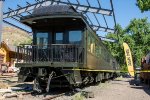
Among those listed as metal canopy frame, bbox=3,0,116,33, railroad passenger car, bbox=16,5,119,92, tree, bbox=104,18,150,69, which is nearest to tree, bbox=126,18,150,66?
tree, bbox=104,18,150,69

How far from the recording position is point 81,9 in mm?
27734

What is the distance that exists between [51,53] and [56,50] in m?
0.26

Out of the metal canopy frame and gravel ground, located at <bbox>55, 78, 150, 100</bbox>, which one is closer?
gravel ground, located at <bbox>55, 78, 150, 100</bbox>

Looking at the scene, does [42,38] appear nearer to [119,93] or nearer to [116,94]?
[116,94]

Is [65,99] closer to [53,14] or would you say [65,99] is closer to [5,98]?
[5,98]

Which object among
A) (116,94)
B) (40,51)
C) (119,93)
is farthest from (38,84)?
(119,93)

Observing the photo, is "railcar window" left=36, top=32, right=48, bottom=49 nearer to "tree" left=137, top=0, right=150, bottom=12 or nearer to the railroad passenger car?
the railroad passenger car

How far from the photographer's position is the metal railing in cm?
1375

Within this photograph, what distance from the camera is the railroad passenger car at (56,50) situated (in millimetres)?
13555

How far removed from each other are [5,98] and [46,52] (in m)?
3.23

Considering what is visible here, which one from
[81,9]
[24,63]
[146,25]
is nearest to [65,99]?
[24,63]

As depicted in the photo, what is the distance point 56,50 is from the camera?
14.1 m

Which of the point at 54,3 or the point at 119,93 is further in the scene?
the point at 54,3

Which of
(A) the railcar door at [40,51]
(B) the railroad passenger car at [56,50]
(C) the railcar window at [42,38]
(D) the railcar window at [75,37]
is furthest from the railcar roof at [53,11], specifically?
(A) the railcar door at [40,51]
